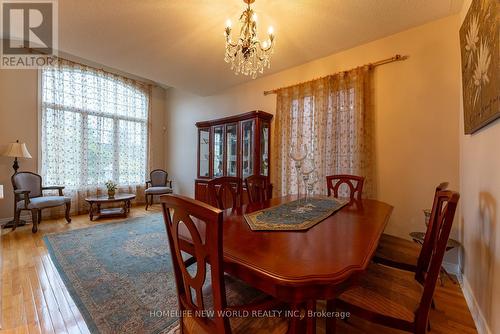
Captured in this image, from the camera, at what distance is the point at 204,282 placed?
0.86 metres

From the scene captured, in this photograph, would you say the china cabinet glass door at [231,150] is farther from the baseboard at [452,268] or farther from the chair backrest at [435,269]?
the chair backrest at [435,269]

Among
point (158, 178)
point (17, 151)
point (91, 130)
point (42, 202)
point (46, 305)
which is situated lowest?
point (46, 305)

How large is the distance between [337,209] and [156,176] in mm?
4386

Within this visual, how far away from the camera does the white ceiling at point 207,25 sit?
199cm

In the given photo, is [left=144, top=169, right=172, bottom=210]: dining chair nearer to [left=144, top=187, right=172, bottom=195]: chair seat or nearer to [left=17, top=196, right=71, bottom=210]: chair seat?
[left=144, top=187, right=172, bottom=195]: chair seat

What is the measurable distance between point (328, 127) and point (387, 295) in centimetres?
213

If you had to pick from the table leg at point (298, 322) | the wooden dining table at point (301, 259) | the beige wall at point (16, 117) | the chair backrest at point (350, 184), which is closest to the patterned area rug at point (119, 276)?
the wooden dining table at point (301, 259)

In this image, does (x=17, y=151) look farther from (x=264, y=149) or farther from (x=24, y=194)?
(x=264, y=149)

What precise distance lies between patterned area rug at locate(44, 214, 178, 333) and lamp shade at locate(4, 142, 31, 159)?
4.69 feet

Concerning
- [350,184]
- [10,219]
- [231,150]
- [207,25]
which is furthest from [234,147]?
[10,219]

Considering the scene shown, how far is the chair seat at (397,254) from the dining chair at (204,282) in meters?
0.87

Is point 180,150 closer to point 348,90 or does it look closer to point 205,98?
point 205,98

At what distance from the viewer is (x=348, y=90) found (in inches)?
105

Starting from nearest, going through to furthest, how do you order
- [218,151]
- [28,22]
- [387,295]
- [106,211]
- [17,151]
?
[387,295] → [28,22] → [17,151] → [218,151] → [106,211]
